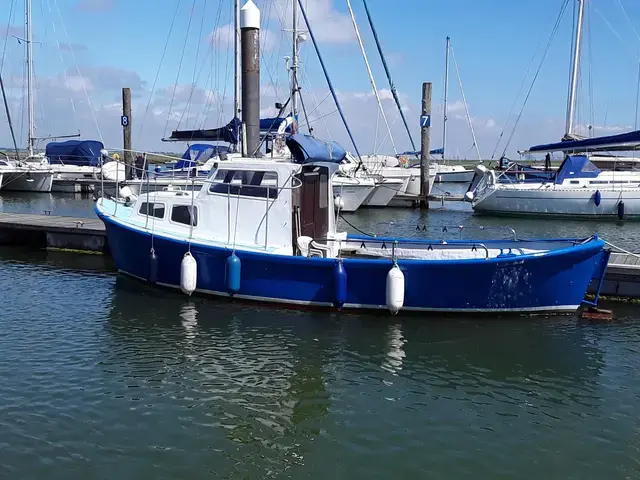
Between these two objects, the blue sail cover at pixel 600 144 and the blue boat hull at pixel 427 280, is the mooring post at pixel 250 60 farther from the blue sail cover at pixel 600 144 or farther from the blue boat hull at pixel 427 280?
the blue sail cover at pixel 600 144

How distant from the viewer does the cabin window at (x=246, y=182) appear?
1143 centimetres

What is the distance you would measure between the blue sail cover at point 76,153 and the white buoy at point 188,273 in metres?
34.4

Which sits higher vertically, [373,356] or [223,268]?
[223,268]

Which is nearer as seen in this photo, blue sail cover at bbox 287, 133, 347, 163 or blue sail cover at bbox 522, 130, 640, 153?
blue sail cover at bbox 287, 133, 347, 163

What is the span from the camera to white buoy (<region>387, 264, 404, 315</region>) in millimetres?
10273

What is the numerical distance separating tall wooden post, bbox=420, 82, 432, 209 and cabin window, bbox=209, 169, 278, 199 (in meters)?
18.5

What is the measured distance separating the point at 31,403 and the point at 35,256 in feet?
34.1

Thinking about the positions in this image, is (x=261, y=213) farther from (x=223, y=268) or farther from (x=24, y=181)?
(x=24, y=181)

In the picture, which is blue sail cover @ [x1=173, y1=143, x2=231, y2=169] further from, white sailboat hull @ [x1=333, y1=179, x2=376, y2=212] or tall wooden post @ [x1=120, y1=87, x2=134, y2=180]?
white sailboat hull @ [x1=333, y1=179, x2=376, y2=212]

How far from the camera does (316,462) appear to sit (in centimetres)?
626

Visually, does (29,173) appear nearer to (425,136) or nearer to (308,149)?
(425,136)

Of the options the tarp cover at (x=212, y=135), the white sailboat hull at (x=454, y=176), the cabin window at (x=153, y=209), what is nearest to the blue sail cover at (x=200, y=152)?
the tarp cover at (x=212, y=135)

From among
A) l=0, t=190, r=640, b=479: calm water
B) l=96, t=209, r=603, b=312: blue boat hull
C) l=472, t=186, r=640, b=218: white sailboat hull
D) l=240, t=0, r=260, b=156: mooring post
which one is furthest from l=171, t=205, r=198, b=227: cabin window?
l=472, t=186, r=640, b=218: white sailboat hull

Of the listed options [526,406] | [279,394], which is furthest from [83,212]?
[526,406]
